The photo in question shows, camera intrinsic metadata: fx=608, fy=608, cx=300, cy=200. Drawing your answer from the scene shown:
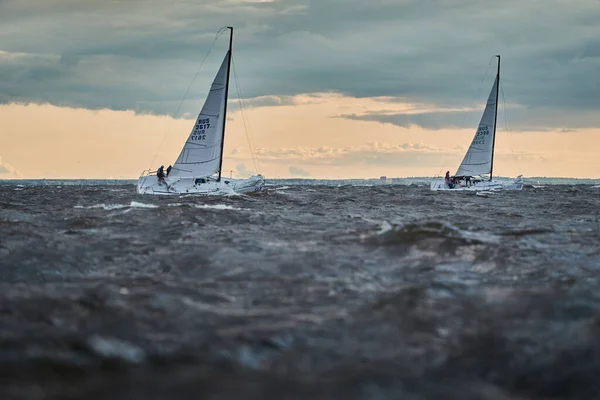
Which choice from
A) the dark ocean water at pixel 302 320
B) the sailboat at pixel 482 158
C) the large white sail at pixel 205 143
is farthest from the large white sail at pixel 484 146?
the dark ocean water at pixel 302 320

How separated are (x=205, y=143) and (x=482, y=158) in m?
36.5

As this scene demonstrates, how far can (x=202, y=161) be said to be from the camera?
148ft

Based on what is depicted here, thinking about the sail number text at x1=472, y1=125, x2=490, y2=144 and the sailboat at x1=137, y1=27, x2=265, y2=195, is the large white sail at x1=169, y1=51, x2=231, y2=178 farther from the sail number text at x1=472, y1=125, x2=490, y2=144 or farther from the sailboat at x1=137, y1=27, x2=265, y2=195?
the sail number text at x1=472, y1=125, x2=490, y2=144

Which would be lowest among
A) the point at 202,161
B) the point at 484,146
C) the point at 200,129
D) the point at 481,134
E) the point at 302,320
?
the point at 302,320

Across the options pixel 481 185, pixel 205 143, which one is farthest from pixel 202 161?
pixel 481 185

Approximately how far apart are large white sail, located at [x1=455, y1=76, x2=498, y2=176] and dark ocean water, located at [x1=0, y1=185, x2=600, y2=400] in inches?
2176

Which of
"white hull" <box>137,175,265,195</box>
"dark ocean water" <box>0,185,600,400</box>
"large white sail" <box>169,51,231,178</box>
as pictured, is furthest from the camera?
"large white sail" <box>169,51,231,178</box>

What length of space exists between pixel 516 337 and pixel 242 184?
40.1 metres

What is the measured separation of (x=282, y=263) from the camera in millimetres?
12555

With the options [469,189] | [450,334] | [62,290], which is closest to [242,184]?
[469,189]

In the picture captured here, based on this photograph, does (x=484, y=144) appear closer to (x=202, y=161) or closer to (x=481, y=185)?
(x=481, y=185)

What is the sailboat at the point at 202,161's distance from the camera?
44.8 metres

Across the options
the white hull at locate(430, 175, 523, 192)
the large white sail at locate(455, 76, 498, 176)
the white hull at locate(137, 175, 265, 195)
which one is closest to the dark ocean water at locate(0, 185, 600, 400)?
the white hull at locate(137, 175, 265, 195)

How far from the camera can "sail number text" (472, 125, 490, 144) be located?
6844cm
